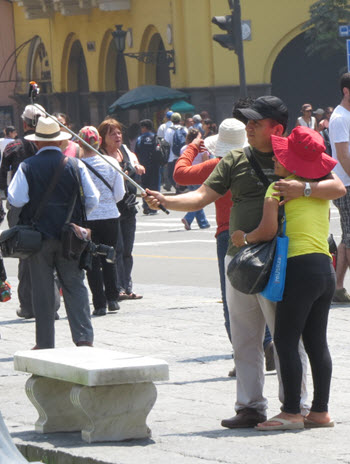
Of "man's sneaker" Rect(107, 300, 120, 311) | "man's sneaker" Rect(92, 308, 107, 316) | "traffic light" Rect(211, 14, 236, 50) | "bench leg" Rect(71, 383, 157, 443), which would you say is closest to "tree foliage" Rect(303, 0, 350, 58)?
"traffic light" Rect(211, 14, 236, 50)

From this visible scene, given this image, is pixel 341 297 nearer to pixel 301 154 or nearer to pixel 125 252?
pixel 125 252

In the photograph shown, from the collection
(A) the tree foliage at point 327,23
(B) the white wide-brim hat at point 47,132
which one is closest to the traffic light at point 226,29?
(A) the tree foliage at point 327,23

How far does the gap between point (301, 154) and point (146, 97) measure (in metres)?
27.3

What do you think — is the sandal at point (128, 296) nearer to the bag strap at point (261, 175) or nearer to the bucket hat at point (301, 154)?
the bag strap at point (261, 175)

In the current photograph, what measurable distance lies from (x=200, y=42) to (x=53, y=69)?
9.78m

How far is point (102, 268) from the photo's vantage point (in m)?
12.2

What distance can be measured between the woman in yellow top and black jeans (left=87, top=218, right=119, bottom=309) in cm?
534

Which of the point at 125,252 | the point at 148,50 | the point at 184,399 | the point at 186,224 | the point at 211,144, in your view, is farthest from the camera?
the point at 148,50

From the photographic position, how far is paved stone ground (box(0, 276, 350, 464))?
238 inches

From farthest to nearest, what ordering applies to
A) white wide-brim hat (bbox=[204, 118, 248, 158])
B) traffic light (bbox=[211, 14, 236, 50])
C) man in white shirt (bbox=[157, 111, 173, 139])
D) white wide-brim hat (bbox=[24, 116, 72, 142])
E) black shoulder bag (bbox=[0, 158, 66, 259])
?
man in white shirt (bbox=[157, 111, 173, 139]) → traffic light (bbox=[211, 14, 236, 50]) → white wide-brim hat (bbox=[24, 116, 72, 142]) → black shoulder bag (bbox=[0, 158, 66, 259]) → white wide-brim hat (bbox=[204, 118, 248, 158])

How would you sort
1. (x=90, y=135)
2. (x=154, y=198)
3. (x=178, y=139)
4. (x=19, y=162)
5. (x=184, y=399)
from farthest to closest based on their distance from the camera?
(x=178, y=139) < (x=90, y=135) < (x=19, y=162) < (x=184, y=399) < (x=154, y=198)

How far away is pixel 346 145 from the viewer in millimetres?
11250

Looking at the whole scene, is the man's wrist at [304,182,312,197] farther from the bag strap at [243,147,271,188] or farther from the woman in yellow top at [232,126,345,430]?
the bag strap at [243,147,271,188]

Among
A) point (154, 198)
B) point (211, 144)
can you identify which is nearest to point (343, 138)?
point (211, 144)
